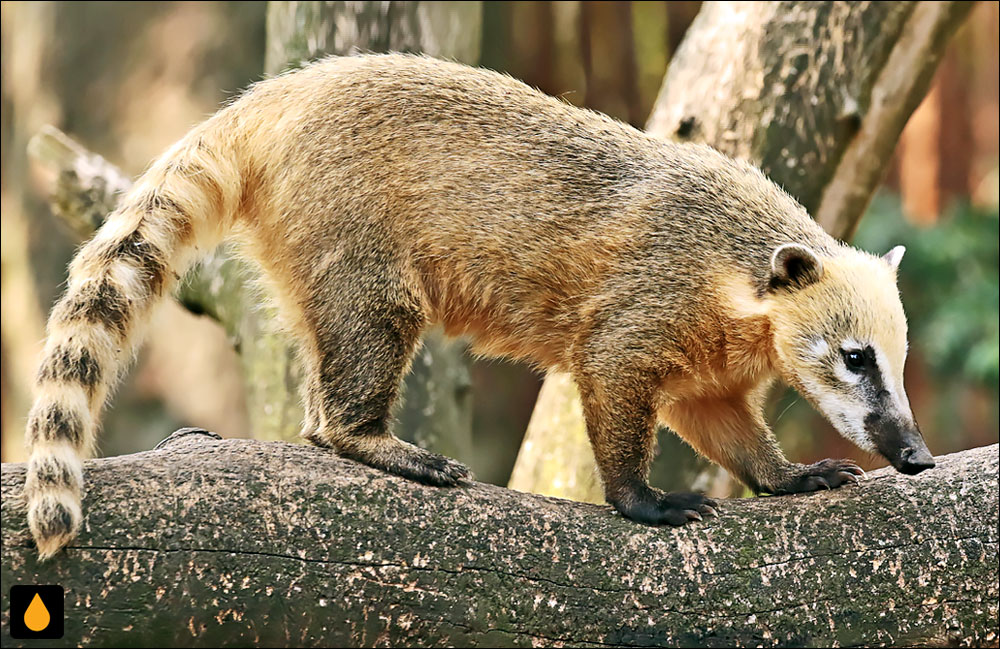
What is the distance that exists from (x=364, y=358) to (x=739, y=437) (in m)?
1.67

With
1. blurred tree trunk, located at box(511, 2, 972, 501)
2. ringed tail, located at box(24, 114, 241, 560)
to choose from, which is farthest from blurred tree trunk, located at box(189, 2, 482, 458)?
ringed tail, located at box(24, 114, 241, 560)

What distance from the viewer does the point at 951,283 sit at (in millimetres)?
9500


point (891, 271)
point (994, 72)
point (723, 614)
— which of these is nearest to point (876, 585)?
point (723, 614)

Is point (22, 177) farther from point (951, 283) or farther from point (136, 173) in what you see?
point (951, 283)

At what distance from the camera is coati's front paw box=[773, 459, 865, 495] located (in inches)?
169

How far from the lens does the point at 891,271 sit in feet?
14.6

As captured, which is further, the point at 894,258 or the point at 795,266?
the point at 894,258

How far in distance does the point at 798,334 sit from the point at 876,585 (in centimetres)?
96

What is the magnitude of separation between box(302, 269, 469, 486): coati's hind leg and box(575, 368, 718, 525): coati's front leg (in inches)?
22.7

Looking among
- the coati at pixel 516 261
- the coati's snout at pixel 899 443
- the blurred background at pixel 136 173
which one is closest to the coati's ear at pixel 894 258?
the coati at pixel 516 261

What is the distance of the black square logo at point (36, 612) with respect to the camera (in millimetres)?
3174

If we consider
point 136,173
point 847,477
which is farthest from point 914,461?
point 136,173

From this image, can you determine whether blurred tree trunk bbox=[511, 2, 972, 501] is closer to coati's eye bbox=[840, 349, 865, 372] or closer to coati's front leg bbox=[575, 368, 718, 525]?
coati's front leg bbox=[575, 368, 718, 525]

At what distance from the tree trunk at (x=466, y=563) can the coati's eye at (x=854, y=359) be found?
0.48m
